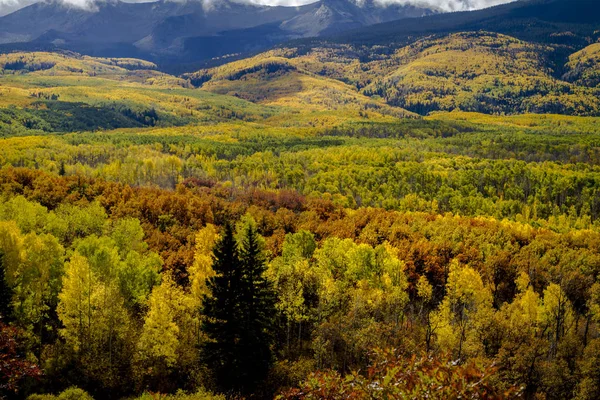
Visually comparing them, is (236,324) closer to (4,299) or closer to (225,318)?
(225,318)

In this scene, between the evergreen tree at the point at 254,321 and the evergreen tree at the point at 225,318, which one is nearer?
the evergreen tree at the point at 225,318

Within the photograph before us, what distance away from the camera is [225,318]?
50094 millimetres

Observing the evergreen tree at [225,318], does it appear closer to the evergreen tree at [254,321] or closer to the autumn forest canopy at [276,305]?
the autumn forest canopy at [276,305]

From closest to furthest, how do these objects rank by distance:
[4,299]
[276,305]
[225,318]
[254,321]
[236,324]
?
1. [236,324]
2. [225,318]
3. [254,321]
4. [4,299]
5. [276,305]

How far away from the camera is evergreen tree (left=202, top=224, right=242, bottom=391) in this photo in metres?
49.7

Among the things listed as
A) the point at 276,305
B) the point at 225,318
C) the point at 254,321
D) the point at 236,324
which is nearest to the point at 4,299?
the point at 225,318

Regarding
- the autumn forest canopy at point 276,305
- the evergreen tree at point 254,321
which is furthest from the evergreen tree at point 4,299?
the evergreen tree at point 254,321

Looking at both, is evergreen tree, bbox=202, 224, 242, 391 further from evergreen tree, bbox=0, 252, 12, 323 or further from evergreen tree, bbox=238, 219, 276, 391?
evergreen tree, bbox=0, 252, 12, 323

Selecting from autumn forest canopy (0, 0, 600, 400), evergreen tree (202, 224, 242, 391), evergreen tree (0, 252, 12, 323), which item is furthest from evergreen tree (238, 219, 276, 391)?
evergreen tree (0, 252, 12, 323)

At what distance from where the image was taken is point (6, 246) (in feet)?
206

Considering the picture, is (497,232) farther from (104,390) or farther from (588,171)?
(588,171)

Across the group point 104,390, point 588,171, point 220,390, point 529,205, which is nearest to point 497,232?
point 529,205

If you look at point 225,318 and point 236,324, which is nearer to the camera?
point 236,324

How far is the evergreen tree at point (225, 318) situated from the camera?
49.7 meters
